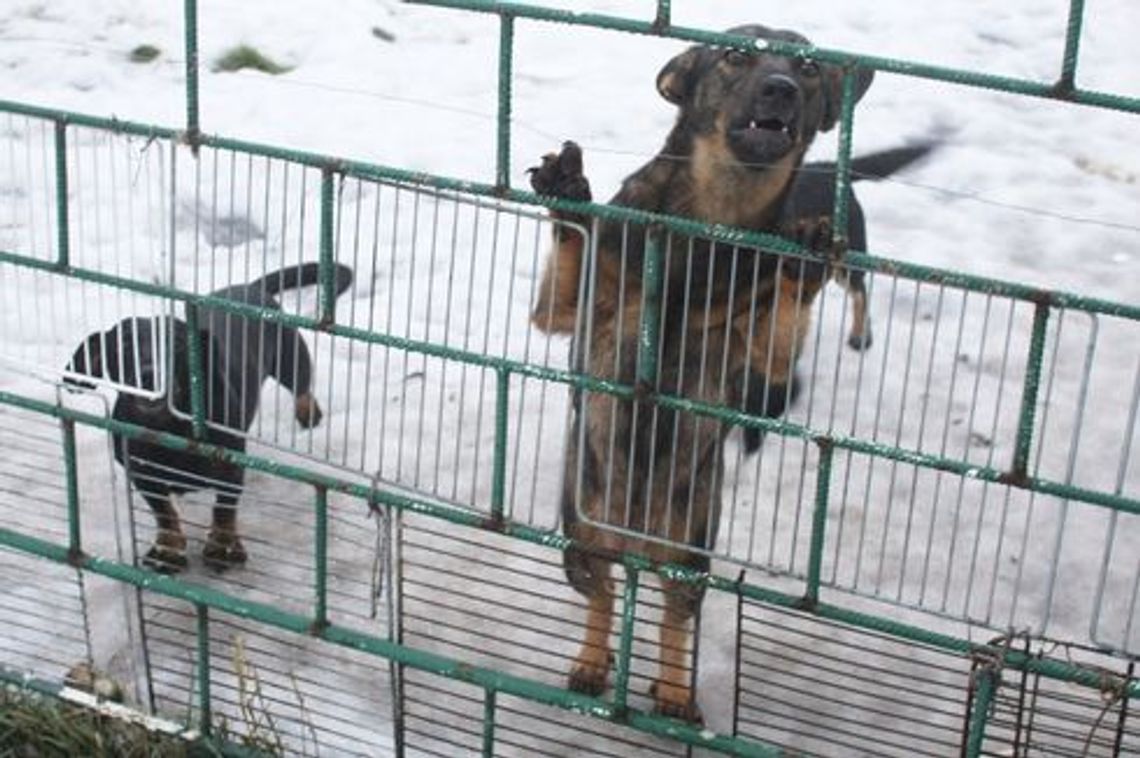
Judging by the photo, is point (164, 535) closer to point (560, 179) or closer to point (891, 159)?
point (560, 179)

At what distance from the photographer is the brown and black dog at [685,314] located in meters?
4.03

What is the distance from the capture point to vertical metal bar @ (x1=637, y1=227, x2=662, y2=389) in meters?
3.62

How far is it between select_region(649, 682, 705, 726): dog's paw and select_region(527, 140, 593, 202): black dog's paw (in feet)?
4.86

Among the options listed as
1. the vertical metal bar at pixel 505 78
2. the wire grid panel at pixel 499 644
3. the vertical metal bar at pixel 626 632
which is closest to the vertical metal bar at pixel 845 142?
the vertical metal bar at pixel 505 78

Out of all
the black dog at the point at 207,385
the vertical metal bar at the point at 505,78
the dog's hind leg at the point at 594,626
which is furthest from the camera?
the black dog at the point at 207,385

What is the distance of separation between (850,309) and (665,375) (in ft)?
8.14

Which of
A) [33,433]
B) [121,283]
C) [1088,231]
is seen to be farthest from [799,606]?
[1088,231]

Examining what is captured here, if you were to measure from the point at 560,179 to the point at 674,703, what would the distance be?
5.41 ft

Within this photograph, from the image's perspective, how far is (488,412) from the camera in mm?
6172

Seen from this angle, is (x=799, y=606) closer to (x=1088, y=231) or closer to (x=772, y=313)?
(x=772, y=313)

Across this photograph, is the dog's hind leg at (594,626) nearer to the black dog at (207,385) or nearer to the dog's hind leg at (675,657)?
the dog's hind leg at (675,657)

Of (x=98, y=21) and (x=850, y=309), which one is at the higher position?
(x=98, y=21)

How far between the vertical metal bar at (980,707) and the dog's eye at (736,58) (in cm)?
153

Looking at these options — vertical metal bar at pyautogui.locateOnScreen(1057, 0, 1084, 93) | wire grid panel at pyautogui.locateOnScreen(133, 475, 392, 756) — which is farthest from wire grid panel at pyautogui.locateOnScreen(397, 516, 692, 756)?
vertical metal bar at pyautogui.locateOnScreen(1057, 0, 1084, 93)
